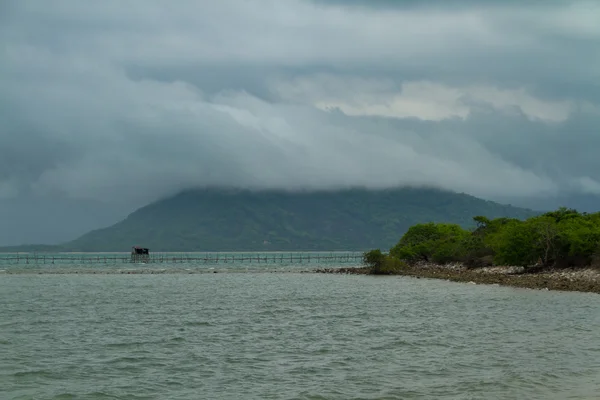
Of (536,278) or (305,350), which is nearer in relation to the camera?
(305,350)

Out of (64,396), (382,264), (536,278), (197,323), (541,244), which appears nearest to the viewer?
(64,396)

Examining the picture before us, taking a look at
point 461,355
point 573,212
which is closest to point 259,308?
point 461,355

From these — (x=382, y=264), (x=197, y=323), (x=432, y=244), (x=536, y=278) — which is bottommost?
(x=197, y=323)

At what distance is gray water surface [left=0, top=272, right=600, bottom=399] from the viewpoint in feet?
76.2

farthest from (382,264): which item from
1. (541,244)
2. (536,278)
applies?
(536,278)

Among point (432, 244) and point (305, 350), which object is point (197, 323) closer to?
point (305, 350)

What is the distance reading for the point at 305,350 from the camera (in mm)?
31266

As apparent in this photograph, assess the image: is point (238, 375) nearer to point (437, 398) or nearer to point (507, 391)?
point (437, 398)

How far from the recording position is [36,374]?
26.1 metres

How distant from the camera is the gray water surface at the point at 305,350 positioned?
23234 mm

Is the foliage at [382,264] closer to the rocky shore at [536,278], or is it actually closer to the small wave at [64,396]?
the rocky shore at [536,278]

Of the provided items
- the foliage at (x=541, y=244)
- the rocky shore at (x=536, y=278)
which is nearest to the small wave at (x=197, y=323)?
the rocky shore at (x=536, y=278)

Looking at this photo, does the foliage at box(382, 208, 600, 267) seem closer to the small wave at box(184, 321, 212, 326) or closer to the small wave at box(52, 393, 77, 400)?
the small wave at box(184, 321, 212, 326)

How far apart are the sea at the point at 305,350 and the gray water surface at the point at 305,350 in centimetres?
7
